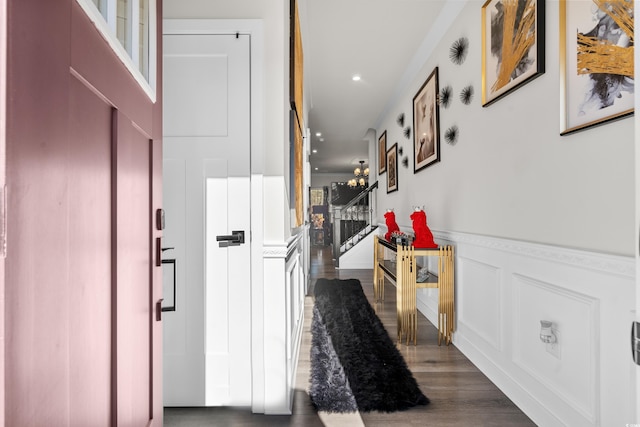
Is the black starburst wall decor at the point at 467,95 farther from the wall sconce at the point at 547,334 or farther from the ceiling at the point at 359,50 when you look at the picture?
the wall sconce at the point at 547,334

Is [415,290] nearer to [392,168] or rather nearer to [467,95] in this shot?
[467,95]

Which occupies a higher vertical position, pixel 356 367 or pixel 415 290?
pixel 415 290

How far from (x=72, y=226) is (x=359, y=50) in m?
3.74

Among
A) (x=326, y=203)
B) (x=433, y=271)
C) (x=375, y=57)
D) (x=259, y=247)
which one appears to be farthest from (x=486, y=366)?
(x=326, y=203)

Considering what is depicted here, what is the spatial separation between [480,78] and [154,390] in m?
2.60

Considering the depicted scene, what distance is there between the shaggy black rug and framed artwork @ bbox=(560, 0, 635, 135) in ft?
5.36

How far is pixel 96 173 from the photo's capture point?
597 millimetres

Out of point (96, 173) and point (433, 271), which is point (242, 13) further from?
point (433, 271)

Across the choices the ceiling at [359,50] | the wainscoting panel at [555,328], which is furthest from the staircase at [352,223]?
the wainscoting panel at [555,328]

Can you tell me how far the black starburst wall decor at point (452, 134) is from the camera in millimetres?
2916

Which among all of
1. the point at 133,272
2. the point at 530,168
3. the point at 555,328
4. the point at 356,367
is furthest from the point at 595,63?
the point at 356,367

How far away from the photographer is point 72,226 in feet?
1.70

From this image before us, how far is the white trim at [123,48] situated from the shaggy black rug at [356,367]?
5.80ft

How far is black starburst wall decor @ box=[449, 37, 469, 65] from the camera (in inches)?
107
